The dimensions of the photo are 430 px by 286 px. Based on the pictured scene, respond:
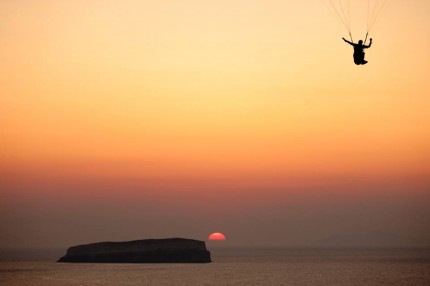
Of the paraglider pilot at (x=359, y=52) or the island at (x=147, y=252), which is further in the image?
the island at (x=147, y=252)

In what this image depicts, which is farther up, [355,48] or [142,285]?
[355,48]

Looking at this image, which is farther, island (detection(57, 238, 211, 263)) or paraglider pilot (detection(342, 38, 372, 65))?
island (detection(57, 238, 211, 263))

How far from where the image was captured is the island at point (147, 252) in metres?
188

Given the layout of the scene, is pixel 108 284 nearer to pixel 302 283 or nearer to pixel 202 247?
pixel 302 283

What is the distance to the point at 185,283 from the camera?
106 m

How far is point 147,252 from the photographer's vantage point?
626 ft

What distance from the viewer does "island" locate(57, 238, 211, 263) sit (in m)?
188

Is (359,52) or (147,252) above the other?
(359,52)

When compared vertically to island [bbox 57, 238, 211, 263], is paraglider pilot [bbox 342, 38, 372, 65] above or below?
above

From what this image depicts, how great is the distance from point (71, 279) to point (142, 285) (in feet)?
63.0

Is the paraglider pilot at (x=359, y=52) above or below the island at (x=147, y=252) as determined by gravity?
above

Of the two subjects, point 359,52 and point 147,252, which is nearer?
point 359,52

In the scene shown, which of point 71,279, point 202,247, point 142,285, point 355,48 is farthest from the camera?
point 202,247

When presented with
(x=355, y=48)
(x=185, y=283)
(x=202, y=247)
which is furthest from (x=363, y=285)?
(x=202, y=247)
